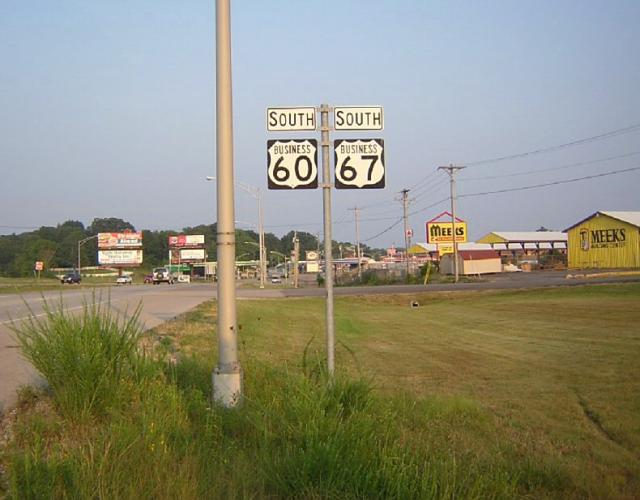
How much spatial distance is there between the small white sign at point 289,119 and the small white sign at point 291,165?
0.16 m

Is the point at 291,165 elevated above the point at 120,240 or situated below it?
below

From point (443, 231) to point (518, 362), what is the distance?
54.7 meters

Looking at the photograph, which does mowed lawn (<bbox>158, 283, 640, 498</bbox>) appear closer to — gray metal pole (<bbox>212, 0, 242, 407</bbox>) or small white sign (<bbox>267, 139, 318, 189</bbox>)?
gray metal pole (<bbox>212, 0, 242, 407</bbox>)

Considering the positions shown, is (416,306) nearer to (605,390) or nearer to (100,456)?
(605,390)

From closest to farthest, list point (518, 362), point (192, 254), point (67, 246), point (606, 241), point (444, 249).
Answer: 1. point (518, 362)
2. point (606, 241)
3. point (444, 249)
4. point (67, 246)
5. point (192, 254)

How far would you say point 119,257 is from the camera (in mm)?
102062

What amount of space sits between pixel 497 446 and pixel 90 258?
442ft

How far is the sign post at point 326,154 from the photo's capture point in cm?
786

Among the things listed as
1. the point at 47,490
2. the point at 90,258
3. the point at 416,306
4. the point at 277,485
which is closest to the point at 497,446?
the point at 277,485

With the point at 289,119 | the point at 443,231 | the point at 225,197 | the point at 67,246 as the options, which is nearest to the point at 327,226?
the point at 225,197

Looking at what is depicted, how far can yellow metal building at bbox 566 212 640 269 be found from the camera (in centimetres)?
6850

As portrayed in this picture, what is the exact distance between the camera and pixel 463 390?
1038 centimetres

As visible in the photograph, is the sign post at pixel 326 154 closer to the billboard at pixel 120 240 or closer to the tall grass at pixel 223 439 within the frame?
the tall grass at pixel 223 439

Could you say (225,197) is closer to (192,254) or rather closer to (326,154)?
(326,154)
